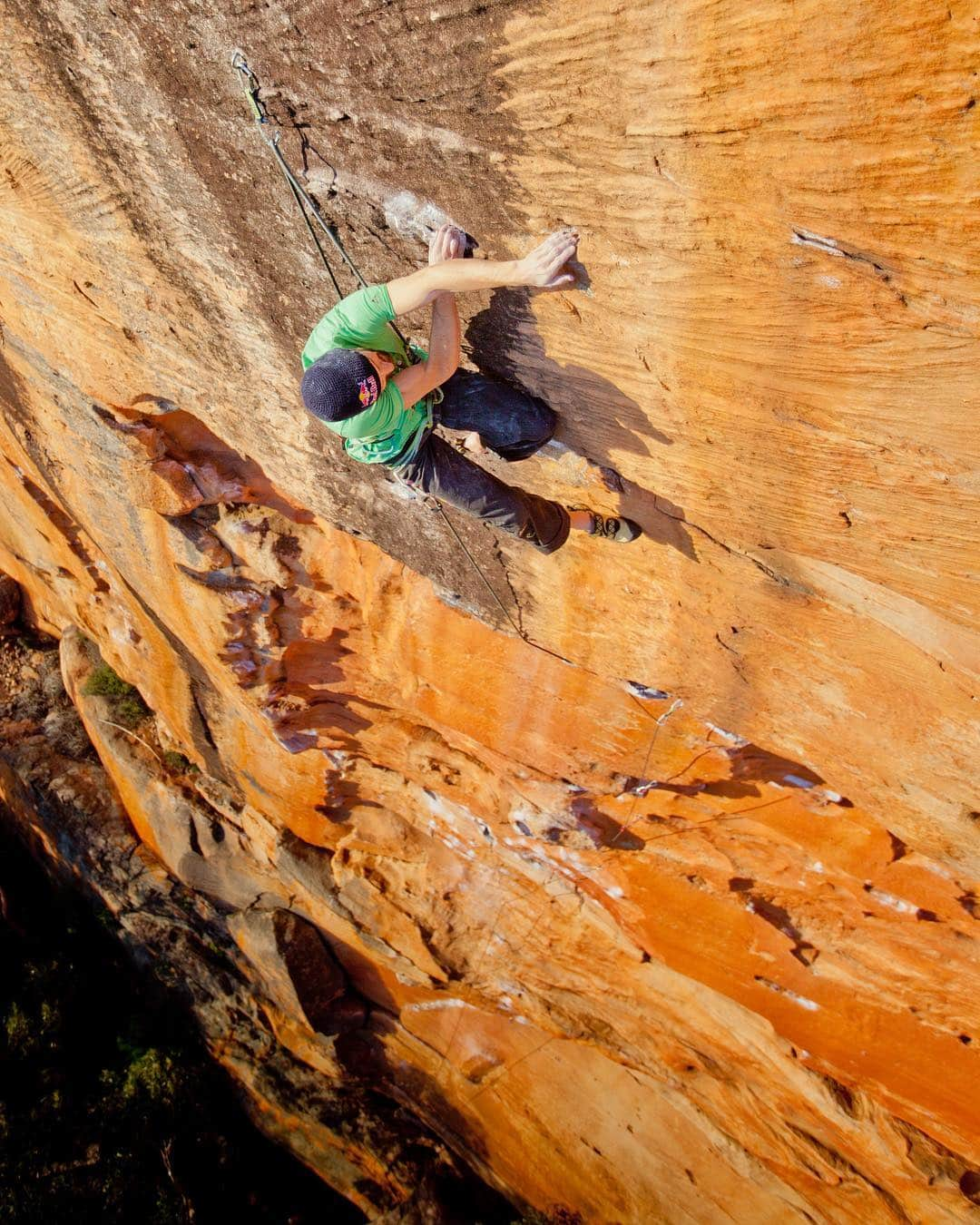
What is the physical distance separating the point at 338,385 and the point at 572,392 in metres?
0.95

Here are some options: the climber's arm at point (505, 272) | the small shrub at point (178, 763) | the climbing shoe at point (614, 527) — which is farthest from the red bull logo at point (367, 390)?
the small shrub at point (178, 763)

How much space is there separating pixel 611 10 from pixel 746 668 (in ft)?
9.47

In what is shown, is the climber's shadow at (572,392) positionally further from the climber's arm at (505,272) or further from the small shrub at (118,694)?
the small shrub at (118,694)

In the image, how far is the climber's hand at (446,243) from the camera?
8.98 ft

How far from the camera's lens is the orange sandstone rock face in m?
2.26

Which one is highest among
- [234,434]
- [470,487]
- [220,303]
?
[220,303]

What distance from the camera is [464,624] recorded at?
5262mm

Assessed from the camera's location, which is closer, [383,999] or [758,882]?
[758,882]

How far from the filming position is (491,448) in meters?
3.51

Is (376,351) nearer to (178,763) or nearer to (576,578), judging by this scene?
(576,578)

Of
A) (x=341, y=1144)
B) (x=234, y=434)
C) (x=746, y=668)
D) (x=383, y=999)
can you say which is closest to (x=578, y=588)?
(x=746, y=668)

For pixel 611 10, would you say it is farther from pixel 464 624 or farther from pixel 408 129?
pixel 464 624

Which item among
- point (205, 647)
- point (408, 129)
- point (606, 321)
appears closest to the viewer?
point (408, 129)

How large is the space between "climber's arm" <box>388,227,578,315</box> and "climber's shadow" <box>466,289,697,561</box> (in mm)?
315
